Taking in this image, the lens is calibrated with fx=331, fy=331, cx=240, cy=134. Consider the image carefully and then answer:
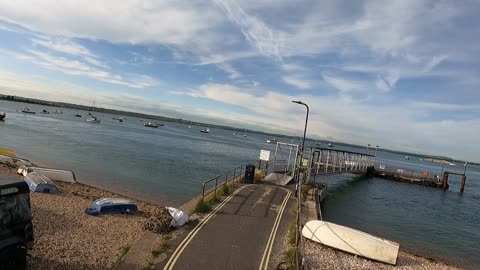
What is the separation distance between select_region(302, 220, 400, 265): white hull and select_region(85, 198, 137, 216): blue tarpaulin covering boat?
10.2 meters

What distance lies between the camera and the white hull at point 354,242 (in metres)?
14.8

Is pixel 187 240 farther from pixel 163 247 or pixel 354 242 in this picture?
pixel 354 242

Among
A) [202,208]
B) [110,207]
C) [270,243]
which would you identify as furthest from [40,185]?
[270,243]

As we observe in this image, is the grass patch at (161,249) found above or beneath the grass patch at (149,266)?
above

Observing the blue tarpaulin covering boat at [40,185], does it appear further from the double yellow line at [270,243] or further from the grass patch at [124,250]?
the double yellow line at [270,243]

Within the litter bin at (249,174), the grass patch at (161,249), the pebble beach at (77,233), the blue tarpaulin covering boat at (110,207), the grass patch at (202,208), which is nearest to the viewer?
the pebble beach at (77,233)

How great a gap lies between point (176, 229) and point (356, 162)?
54.2 metres

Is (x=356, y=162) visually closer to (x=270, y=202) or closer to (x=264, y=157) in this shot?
(x=264, y=157)

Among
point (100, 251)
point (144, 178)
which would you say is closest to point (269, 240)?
point (100, 251)

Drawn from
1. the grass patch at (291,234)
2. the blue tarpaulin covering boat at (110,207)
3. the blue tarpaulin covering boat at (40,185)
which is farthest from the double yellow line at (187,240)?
the blue tarpaulin covering boat at (40,185)

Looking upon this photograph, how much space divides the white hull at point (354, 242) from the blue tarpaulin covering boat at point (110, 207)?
403 inches

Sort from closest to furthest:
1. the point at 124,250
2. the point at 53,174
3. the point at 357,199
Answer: the point at 124,250
the point at 53,174
the point at 357,199

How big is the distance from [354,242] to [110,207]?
13026 millimetres

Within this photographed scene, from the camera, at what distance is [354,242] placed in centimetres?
1505
